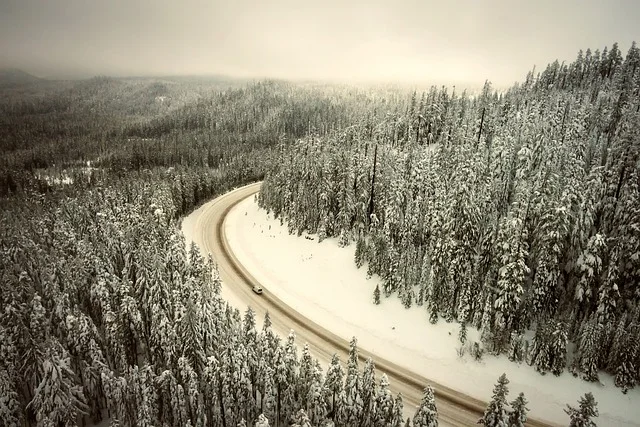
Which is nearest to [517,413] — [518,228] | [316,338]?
[518,228]

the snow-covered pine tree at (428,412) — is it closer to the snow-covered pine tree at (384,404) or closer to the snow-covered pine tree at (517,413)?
the snow-covered pine tree at (384,404)

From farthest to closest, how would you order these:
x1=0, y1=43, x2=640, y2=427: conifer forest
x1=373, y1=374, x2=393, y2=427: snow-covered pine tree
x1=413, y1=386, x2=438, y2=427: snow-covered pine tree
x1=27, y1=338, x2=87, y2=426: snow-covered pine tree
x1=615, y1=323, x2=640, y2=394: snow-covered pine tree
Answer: x1=615, y1=323, x2=640, y2=394: snow-covered pine tree, x1=0, y1=43, x2=640, y2=427: conifer forest, x1=27, y1=338, x2=87, y2=426: snow-covered pine tree, x1=373, y1=374, x2=393, y2=427: snow-covered pine tree, x1=413, y1=386, x2=438, y2=427: snow-covered pine tree

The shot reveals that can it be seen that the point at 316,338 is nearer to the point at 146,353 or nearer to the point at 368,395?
the point at 368,395

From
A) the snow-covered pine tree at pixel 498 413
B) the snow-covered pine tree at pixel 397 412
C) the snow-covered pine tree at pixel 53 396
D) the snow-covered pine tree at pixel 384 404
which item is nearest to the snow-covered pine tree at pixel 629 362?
the snow-covered pine tree at pixel 498 413

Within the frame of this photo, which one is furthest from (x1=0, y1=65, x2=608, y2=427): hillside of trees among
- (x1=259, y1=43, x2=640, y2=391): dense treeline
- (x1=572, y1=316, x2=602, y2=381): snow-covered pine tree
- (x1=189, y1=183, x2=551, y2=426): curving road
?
(x1=572, y1=316, x2=602, y2=381): snow-covered pine tree

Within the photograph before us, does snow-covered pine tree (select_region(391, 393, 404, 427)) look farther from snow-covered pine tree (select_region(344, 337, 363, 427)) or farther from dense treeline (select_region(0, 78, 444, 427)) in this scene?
snow-covered pine tree (select_region(344, 337, 363, 427))

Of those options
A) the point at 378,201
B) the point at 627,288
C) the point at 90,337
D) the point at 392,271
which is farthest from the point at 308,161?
the point at 627,288

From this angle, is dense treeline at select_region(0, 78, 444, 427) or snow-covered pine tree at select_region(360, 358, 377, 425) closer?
snow-covered pine tree at select_region(360, 358, 377, 425)
